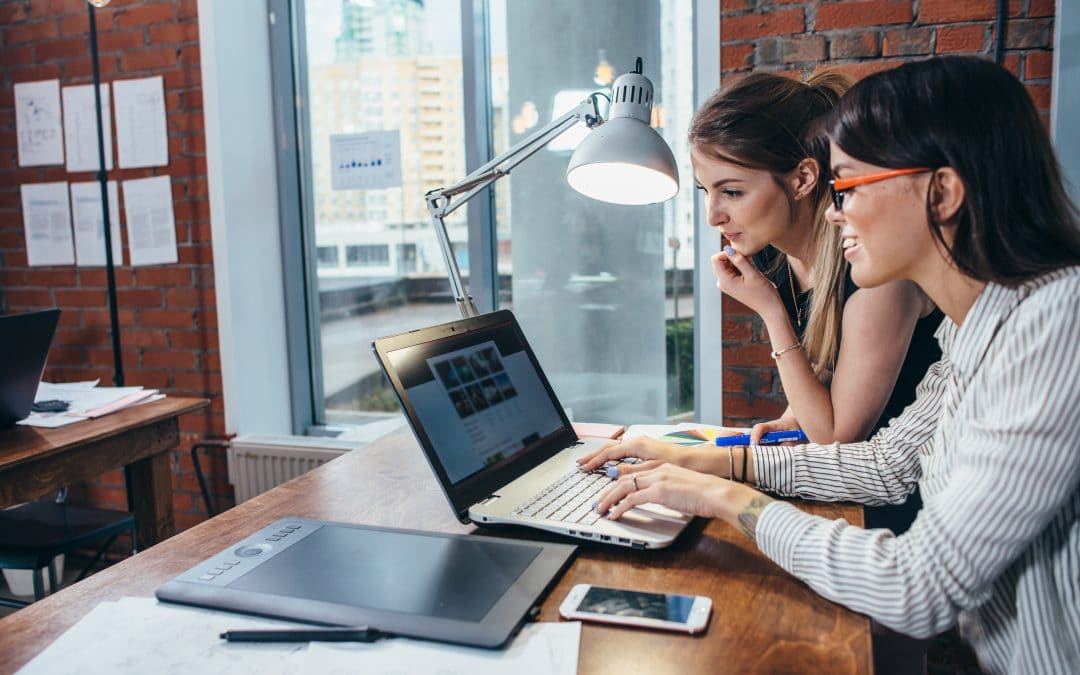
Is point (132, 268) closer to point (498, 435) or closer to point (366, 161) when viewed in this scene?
point (366, 161)

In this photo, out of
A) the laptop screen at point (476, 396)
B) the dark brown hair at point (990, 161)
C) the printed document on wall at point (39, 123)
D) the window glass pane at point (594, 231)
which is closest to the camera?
the dark brown hair at point (990, 161)

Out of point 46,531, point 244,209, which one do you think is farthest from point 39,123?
point 46,531

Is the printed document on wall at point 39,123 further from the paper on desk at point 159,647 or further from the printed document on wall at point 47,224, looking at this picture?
the paper on desk at point 159,647

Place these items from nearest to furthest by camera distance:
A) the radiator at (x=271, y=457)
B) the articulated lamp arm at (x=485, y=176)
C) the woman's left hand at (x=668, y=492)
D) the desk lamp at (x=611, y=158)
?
the woman's left hand at (x=668, y=492) → the desk lamp at (x=611, y=158) → the articulated lamp arm at (x=485, y=176) → the radiator at (x=271, y=457)

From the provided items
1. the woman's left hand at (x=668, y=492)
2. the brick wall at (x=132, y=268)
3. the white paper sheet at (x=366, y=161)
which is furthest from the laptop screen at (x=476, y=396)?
the brick wall at (x=132, y=268)

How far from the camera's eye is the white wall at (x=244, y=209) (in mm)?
2473

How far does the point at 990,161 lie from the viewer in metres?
0.79

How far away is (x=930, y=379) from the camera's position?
3.67 feet

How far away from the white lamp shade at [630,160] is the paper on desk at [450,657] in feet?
2.23

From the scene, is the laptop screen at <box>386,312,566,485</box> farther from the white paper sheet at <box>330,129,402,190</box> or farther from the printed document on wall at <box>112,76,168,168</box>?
the printed document on wall at <box>112,76,168,168</box>

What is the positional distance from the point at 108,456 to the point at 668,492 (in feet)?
4.89

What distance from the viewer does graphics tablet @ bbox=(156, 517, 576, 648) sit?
2.46ft

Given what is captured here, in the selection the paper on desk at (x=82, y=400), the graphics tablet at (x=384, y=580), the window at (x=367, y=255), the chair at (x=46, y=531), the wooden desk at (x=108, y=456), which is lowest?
the chair at (x=46, y=531)

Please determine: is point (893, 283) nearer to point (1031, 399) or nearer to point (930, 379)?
point (930, 379)
